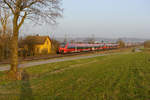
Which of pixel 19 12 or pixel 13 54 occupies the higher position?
pixel 19 12

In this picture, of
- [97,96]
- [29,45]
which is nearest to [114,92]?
[97,96]

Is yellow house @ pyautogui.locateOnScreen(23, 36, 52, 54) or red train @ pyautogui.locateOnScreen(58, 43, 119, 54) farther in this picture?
yellow house @ pyautogui.locateOnScreen(23, 36, 52, 54)

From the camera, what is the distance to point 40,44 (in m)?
40.9

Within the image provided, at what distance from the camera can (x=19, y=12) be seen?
10.7 metres

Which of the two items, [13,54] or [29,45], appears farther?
[29,45]

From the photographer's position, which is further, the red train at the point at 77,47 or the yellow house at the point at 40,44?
the yellow house at the point at 40,44

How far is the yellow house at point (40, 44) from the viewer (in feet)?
117

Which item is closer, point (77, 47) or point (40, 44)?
point (77, 47)

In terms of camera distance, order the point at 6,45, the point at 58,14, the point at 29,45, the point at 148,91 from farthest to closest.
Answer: the point at 29,45
the point at 6,45
the point at 58,14
the point at 148,91

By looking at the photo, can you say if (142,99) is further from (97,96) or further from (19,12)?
(19,12)

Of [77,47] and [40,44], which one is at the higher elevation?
[40,44]

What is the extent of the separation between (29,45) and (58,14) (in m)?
25.5

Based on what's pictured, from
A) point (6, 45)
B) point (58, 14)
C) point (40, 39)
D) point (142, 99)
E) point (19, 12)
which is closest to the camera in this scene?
point (142, 99)

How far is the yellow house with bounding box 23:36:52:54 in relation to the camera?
35778mm
